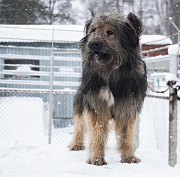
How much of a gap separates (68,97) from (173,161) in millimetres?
7992

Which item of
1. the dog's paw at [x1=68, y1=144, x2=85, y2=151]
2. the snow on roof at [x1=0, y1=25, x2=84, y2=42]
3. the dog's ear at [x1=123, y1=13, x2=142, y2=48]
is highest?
the snow on roof at [x1=0, y1=25, x2=84, y2=42]

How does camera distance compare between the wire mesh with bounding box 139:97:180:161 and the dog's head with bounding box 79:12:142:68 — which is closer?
the dog's head with bounding box 79:12:142:68

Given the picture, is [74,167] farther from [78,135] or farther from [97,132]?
[78,135]

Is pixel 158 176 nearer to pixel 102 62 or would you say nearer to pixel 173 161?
pixel 173 161

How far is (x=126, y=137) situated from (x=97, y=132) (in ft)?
1.30

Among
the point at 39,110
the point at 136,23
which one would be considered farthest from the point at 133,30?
the point at 39,110

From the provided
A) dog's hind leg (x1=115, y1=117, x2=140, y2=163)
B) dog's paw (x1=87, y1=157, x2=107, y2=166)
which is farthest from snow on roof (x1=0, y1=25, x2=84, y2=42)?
dog's paw (x1=87, y1=157, x2=107, y2=166)

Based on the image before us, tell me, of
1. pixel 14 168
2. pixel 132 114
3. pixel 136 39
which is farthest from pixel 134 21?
pixel 14 168

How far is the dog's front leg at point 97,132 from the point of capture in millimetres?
2789

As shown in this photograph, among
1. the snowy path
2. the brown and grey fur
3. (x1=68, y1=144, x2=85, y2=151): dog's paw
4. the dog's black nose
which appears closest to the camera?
the snowy path

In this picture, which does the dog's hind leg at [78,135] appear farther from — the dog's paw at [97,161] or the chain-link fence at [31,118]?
the chain-link fence at [31,118]

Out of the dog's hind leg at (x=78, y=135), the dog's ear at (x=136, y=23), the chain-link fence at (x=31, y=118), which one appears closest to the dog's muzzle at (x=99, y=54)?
the dog's ear at (x=136, y=23)

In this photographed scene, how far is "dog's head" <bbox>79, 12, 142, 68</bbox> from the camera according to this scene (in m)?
2.45

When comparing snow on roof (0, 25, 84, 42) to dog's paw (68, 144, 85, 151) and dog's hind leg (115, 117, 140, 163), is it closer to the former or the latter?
dog's paw (68, 144, 85, 151)
